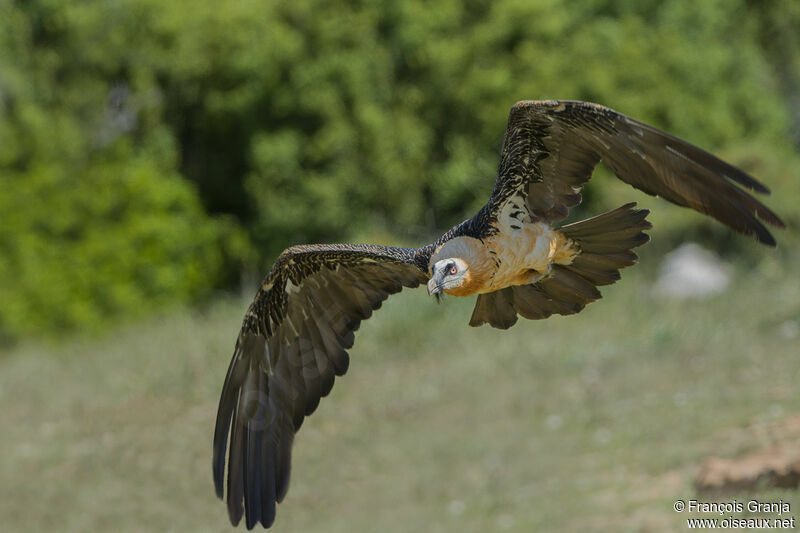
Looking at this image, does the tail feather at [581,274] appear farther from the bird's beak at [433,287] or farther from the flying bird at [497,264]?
the bird's beak at [433,287]

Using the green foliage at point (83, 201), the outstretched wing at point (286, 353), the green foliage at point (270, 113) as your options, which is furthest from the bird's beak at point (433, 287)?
the green foliage at point (83, 201)

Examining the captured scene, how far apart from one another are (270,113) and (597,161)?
2019 centimetres

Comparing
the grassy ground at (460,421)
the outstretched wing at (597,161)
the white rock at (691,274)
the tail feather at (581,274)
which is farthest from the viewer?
the white rock at (691,274)

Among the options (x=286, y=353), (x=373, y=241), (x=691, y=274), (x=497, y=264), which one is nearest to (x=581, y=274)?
(x=497, y=264)

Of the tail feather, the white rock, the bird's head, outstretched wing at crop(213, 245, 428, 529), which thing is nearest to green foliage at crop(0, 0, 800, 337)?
the white rock

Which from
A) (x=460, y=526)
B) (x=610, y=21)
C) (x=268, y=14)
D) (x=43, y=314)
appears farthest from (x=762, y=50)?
(x=460, y=526)

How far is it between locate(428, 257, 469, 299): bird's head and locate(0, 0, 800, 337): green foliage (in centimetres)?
1666

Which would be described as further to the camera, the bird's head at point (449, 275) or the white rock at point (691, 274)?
the white rock at point (691, 274)

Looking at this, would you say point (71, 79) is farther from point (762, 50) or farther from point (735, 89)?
point (762, 50)

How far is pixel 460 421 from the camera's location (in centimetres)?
1139

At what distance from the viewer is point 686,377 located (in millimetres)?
11000

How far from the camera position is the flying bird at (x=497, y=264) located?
4.60 meters

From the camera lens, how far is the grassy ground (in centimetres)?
907

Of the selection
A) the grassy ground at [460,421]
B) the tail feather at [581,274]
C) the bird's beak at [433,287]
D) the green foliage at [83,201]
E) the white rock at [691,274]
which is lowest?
the bird's beak at [433,287]
